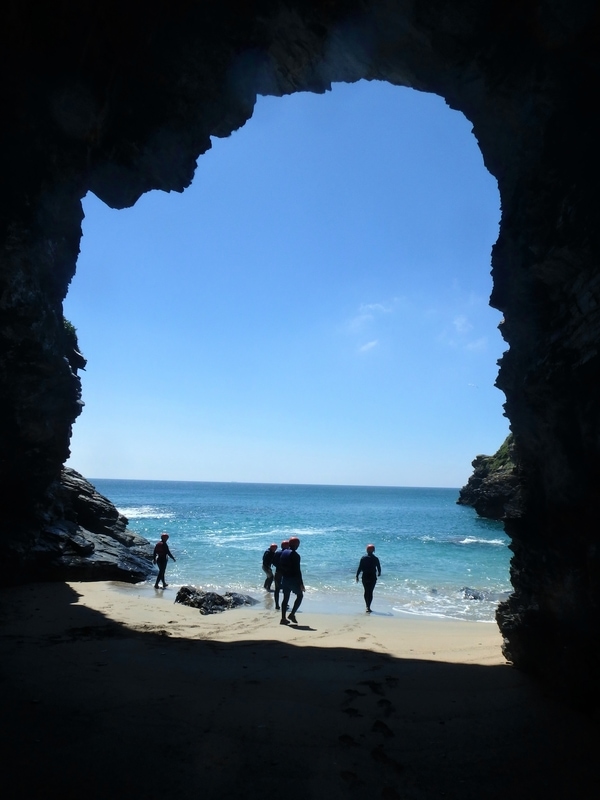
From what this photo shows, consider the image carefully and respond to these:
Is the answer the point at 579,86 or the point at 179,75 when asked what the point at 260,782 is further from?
the point at 179,75

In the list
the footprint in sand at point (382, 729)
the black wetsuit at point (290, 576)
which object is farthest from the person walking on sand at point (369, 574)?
the footprint in sand at point (382, 729)

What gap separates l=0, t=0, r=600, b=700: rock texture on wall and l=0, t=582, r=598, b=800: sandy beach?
128cm

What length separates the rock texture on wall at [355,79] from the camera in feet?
19.0

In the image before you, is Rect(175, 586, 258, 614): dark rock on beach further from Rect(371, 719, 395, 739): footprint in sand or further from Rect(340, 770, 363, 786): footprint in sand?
Rect(340, 770, 363, 786): footprint in sand

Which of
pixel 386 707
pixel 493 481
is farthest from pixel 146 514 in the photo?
pixel 386 707

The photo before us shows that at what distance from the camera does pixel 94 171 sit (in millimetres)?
11867

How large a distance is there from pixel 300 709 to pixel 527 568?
12.4ft

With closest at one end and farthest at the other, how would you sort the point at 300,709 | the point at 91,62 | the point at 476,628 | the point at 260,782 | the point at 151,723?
1. the point at 260,782
2. the point at 151,723
3. the point at 300,709
4. the point at 91,62
5. the point at 476,628

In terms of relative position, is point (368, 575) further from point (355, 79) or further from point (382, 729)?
point (355, 79)

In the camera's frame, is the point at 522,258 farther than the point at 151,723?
Yes

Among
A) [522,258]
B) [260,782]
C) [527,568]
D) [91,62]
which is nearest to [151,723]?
[260,782]

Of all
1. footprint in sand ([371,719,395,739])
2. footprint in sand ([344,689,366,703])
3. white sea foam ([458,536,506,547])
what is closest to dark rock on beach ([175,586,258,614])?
footprint in sand ([344,689,366,703])

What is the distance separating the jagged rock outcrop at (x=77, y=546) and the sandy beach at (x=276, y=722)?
5238 millimetres

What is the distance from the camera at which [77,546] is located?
1460 cm
